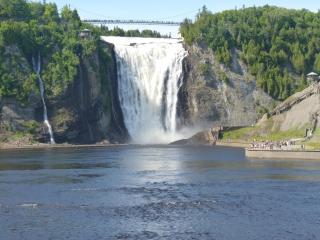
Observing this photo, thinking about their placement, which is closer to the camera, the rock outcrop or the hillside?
the hillside

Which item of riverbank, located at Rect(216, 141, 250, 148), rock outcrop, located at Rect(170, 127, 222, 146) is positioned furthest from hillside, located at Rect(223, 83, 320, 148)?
rock outcrop, located at Rect(170, 127, 222, 146)

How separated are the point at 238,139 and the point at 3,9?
70.5 meters

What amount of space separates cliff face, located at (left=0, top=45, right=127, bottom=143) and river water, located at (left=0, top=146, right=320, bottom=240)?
5437 centimetres

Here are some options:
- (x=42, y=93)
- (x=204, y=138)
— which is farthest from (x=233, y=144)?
(x=42, y=93)

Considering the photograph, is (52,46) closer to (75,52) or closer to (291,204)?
(75,52)

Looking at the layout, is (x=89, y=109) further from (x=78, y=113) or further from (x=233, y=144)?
(x=233, y=144)

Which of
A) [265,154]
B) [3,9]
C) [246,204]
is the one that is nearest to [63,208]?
[246,204]

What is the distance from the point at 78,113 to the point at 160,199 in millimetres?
108131

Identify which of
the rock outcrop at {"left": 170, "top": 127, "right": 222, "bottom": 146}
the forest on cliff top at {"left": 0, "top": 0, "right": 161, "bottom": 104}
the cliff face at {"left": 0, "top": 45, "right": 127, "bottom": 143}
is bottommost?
the rock outcrop at {"left": 170, "top": 127, "right": 222, "bottom": 146}

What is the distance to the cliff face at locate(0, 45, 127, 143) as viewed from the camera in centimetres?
17675

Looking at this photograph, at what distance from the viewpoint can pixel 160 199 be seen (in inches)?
3103

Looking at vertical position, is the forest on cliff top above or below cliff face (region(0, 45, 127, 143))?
above

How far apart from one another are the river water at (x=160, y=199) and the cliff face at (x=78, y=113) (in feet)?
178

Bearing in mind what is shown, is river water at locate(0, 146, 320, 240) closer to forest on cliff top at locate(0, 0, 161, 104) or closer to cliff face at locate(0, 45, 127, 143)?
cliff face at locate(0, 45, 127, 143)
